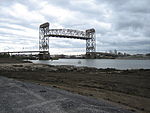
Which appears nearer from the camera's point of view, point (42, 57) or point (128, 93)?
point (128, 93)

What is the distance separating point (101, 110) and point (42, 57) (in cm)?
11508

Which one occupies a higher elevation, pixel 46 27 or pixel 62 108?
pixel 46 27

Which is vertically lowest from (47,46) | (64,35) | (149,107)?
(149,107)

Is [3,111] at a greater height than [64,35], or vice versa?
[64,35]

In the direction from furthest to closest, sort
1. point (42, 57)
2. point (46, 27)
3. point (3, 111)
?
point (46, 27)
point (42, 57)
point (3, 111)

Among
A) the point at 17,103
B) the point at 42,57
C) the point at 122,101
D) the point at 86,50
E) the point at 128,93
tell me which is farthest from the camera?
the point at 86,50

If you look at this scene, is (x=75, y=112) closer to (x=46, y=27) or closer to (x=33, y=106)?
(x=33, y=106)

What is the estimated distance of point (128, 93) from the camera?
12188 millimetres

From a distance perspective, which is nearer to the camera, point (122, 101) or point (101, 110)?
point (101, 110)

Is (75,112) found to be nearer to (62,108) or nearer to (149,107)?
(62,108)

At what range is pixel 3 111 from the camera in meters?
7.20

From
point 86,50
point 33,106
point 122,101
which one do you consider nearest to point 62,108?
point 33,106

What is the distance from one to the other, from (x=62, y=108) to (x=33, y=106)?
1260mm

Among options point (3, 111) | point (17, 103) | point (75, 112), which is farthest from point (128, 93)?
point (3, 111)
